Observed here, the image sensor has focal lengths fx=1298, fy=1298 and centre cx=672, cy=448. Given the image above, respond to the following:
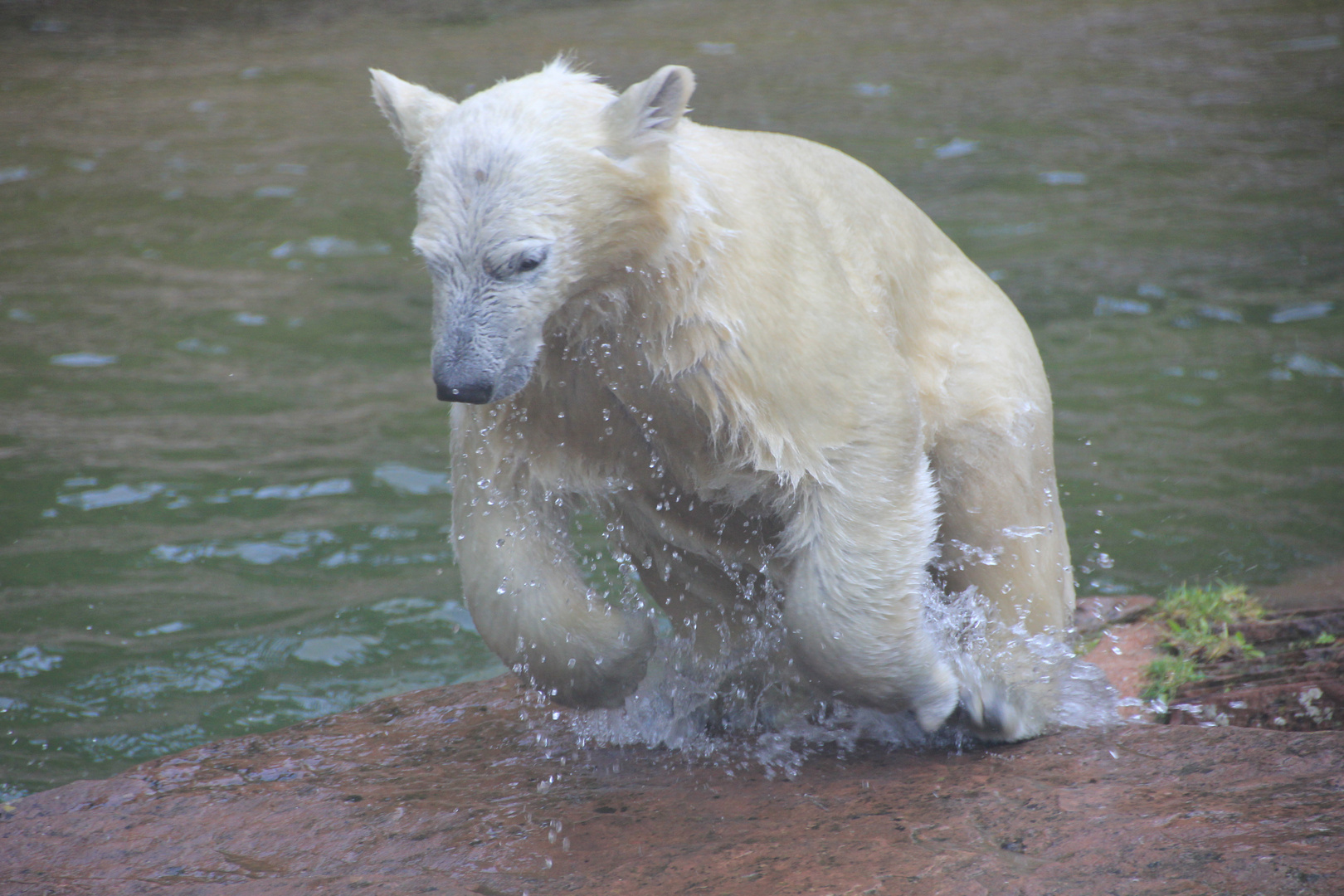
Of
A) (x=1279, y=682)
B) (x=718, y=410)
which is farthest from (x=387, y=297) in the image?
(x=1279, y=682)

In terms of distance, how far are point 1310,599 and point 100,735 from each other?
14.5ft

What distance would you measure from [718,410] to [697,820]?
1014mm

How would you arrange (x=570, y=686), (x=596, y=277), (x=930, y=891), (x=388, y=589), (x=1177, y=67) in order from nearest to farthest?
(x=930, y=891) < (x=596, y=277) < (x=570, y=686) < (x=388, y=589) < (x=1177, y=67)

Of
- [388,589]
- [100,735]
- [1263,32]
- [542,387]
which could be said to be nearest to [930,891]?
[542,387]

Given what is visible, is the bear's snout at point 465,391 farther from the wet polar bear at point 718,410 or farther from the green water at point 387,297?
the green water at point 387,297

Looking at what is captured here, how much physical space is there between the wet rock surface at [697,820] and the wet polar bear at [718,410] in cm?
27

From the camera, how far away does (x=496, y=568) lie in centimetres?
351

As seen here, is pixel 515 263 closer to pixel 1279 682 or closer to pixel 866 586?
pixel 866 586

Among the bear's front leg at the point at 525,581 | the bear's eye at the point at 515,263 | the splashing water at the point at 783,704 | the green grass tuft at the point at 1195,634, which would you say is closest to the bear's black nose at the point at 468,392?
the bear's eye at the point at 515,263

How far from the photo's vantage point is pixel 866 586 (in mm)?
3312

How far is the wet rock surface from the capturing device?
2723 millimetres

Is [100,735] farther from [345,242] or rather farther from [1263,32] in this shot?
[1263,32]

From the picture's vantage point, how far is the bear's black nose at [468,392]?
2781mm

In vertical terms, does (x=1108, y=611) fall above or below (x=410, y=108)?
below
